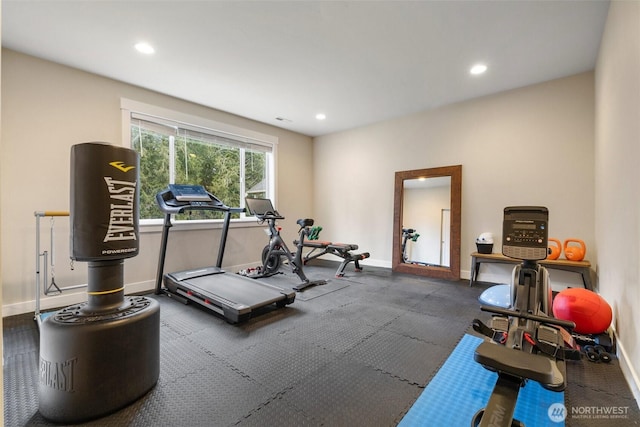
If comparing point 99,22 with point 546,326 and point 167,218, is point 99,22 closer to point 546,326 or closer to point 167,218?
point 167,218

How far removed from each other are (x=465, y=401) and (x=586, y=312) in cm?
152

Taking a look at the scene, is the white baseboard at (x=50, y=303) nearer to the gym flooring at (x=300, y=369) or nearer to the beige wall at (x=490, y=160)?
the gym flooring at (x=300, y=369)

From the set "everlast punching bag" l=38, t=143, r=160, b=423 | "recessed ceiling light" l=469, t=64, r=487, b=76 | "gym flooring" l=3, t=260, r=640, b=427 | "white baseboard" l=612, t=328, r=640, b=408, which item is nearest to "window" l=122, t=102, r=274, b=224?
"gym flooring" l=3, t=260, r=640, b=427

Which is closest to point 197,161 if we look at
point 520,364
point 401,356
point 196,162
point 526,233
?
point 196,162

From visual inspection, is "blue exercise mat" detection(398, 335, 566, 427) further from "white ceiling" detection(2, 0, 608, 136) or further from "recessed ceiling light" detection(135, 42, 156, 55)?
"recessed ceiling light" detection(135, 42, 156, 55)

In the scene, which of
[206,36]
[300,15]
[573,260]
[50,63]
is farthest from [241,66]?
[573,260]

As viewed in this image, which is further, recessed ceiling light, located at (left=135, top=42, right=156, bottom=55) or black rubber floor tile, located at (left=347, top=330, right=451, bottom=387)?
recessed ceiling light, located at (left=135, top=42, right=156, bottom=55)

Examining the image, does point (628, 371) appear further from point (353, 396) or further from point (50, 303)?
point (50, 303)

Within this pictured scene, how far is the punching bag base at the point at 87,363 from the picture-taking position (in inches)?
62.9

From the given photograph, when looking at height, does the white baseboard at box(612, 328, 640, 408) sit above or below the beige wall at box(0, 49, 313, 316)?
below

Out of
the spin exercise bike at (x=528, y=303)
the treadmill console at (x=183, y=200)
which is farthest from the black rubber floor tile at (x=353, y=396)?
the treadmill console at (x=183, y=200)

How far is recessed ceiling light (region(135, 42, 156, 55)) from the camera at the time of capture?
312 cm

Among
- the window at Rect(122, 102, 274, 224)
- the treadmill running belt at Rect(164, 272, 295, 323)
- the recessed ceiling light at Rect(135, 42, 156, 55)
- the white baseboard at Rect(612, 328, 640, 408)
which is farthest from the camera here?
the window at Rect(122, 102, 274, 224)

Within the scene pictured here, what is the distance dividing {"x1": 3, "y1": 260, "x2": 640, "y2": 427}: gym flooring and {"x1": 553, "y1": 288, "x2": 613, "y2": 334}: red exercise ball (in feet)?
1.07
